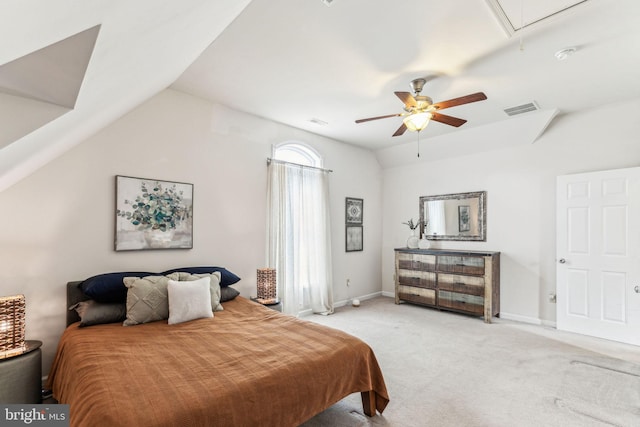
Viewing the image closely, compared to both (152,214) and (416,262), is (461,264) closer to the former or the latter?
(416,262)

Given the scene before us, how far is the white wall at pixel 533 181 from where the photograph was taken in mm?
3969

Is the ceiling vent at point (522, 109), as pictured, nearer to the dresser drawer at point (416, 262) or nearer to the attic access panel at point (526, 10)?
the attic access panel at point (526, 10)

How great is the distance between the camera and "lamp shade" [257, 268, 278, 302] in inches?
151

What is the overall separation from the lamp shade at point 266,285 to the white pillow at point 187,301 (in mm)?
1016

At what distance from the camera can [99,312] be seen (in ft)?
8.52

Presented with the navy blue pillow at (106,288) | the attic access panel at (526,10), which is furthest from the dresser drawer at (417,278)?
the navy blue pillow at (106,288)

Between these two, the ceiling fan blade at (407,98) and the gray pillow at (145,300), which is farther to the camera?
the ceiling fan blade at (407,98)

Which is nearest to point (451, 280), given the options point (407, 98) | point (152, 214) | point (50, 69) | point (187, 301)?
point (407, 98)

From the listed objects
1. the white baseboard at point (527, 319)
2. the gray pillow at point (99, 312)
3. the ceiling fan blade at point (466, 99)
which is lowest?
the white baseboard at point (527, 319)

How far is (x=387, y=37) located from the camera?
2502mm

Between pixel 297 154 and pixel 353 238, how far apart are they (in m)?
1.86

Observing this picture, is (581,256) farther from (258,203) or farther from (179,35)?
(179,35)

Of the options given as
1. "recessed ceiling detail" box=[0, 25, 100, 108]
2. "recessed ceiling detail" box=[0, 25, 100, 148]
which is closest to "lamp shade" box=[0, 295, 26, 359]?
"recessed ceiling detail" box=[0, 25, 100, 148]

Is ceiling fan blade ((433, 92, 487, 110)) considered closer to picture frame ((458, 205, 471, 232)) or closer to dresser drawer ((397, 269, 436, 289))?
picture frame ((458, 205, 471, 232))
